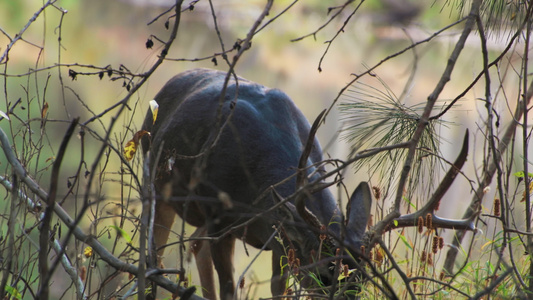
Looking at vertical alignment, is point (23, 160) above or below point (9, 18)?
below

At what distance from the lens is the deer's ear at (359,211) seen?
319 cm

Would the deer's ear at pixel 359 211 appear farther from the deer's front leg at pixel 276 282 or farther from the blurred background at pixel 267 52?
the blurred background at pixel 267 52

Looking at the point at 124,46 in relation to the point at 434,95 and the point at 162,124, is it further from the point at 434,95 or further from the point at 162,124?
the point at 434,95

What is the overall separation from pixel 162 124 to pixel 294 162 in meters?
0.94

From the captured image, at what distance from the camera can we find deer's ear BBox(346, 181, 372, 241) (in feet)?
10.5

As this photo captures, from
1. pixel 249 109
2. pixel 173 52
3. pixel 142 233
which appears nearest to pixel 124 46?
pixel 173 52

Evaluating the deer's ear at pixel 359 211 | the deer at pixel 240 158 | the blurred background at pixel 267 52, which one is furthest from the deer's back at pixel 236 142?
the blurred background at pixel 267 52

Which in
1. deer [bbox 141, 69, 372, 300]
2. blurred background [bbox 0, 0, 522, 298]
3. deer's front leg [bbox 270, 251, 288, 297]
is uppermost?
blurred background [bbox 0, 0, 522, 298]

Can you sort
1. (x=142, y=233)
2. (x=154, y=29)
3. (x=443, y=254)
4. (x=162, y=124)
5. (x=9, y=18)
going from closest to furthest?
(x=142, y=233) < (x=162, y=124) < (x=443, y=254) < (x=9, y=18) < (x=154, y=29)

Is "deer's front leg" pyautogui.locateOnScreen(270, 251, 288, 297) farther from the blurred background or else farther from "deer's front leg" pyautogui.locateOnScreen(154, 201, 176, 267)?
the blurred background

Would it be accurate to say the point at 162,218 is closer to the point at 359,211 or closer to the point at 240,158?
the point at 240,158

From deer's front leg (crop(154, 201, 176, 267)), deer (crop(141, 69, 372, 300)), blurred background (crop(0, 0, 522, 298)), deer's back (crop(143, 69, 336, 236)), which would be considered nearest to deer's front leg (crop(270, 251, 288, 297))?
deer (crop(141, 69, 372, 300))

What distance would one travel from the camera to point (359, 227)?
3221 mm

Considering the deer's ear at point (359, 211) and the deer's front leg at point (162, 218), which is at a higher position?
the deer's front leg at point (162, 218)
